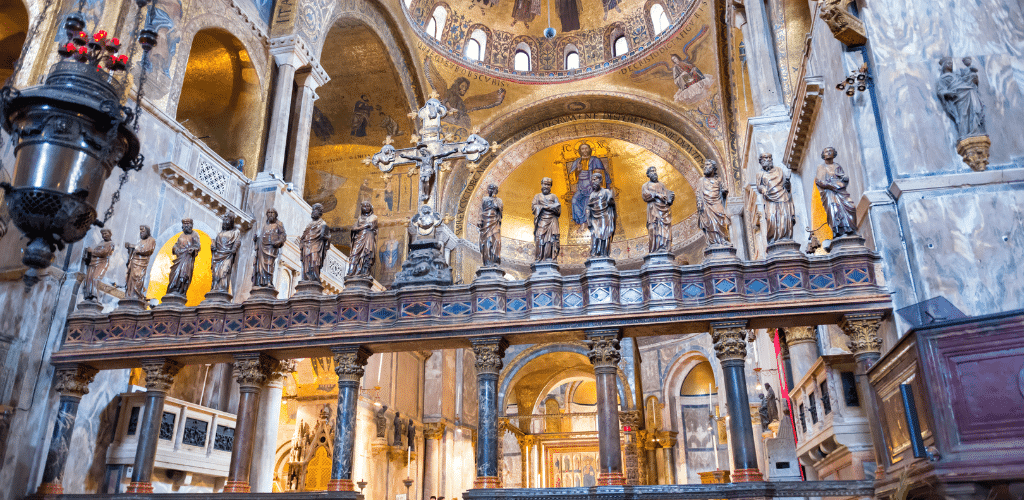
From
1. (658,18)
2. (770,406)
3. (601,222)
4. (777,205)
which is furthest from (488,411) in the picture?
(658,18)

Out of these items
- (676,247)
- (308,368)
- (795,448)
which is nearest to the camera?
(795,448)

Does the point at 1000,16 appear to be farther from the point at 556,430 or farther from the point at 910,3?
the point at 556,430

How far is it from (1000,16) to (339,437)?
8977 mm

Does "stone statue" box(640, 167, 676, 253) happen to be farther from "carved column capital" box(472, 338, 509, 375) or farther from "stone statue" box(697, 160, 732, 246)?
"carved column capital" box(472, 338, 509, 375)

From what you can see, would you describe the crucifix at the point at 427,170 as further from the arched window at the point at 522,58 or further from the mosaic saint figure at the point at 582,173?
the mosaic saint figure at the point at 582,173

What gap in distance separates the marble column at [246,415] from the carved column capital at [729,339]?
18.3ft

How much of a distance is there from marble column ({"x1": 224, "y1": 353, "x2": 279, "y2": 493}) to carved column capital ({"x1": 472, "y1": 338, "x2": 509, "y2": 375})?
2.80 metres

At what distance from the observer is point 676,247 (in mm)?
23219

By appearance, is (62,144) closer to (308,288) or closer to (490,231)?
(308,288)

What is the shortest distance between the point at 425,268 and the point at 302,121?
8.07 metres

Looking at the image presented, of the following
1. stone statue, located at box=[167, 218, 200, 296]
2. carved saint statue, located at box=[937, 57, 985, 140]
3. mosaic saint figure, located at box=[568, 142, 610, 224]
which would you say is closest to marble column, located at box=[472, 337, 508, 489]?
stone statue, located at box=[167, 218, 200, 296]

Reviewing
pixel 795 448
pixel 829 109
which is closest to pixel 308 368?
pixel 795 448

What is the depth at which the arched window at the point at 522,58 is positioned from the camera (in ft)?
78.0

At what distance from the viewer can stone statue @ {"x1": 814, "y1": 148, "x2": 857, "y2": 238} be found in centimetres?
806
